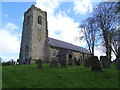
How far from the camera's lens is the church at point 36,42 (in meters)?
29.5

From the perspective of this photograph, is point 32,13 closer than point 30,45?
No

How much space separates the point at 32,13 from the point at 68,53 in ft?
40.6

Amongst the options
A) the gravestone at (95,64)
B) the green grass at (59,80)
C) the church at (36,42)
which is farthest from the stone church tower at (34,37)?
the green grass at (59,80)

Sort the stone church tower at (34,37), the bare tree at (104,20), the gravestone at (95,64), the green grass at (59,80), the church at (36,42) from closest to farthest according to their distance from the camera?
the green grass at (59,80), the gravestone at (95,64), the bare tree at (104,20), the stone church tower at (34,37), the church at (36,42)

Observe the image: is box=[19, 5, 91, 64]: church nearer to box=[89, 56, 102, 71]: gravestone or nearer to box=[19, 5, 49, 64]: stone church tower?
box=[19, 5, 49, 64]: stone church tower

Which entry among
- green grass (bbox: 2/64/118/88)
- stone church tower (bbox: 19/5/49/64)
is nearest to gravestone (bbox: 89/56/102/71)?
green grass (bbox: 2/64/118/88)

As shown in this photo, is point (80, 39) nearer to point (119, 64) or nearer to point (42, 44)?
point (42, 44)

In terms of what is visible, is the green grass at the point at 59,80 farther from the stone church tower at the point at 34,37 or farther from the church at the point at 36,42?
the stone church tower at the point at 34,37

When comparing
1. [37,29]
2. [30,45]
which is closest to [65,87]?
[30,45]

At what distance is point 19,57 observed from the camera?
31.9 metres

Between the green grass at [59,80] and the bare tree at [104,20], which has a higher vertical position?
the bare tree at [104,20]

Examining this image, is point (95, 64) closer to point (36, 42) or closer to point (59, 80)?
point (59, 80)

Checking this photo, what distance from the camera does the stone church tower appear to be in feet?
96.4

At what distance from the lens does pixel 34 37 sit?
99.5 ft
